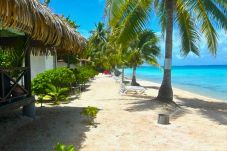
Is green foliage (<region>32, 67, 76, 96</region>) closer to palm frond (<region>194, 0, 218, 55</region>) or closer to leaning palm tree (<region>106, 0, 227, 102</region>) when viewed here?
leaning palm tree (<region>106, 0, 227, 102</region>)

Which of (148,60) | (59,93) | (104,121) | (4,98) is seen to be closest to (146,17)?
(59,93)

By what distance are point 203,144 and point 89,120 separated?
3.07m

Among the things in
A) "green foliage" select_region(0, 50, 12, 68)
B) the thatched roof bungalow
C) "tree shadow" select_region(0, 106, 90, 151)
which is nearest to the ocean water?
"green foliage" select_region(0, 50, 12, 68)

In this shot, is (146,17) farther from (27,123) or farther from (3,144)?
(3,144)

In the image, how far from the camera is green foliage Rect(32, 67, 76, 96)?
12.7 meters

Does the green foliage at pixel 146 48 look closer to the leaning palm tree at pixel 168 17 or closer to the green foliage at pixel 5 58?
the leaning palm tree at pixel 168 17

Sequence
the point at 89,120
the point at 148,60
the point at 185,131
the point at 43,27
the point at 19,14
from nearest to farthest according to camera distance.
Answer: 1. the point at 19,14
2. the point at 43,27
3. the point at 185,131
4. the point at 89,120
5. the point at 148,60

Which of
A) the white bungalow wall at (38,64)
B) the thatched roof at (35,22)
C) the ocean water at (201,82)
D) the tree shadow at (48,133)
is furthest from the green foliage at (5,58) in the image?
the ocean water at (201,82)

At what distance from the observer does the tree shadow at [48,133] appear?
22.5ft

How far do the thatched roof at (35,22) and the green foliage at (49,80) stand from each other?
3.85 m

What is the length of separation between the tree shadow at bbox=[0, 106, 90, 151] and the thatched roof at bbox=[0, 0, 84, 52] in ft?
6.08

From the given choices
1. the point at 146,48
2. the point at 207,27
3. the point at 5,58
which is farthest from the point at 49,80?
the point at 146,48

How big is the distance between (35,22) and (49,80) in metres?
7.26

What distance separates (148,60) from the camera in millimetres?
24875
